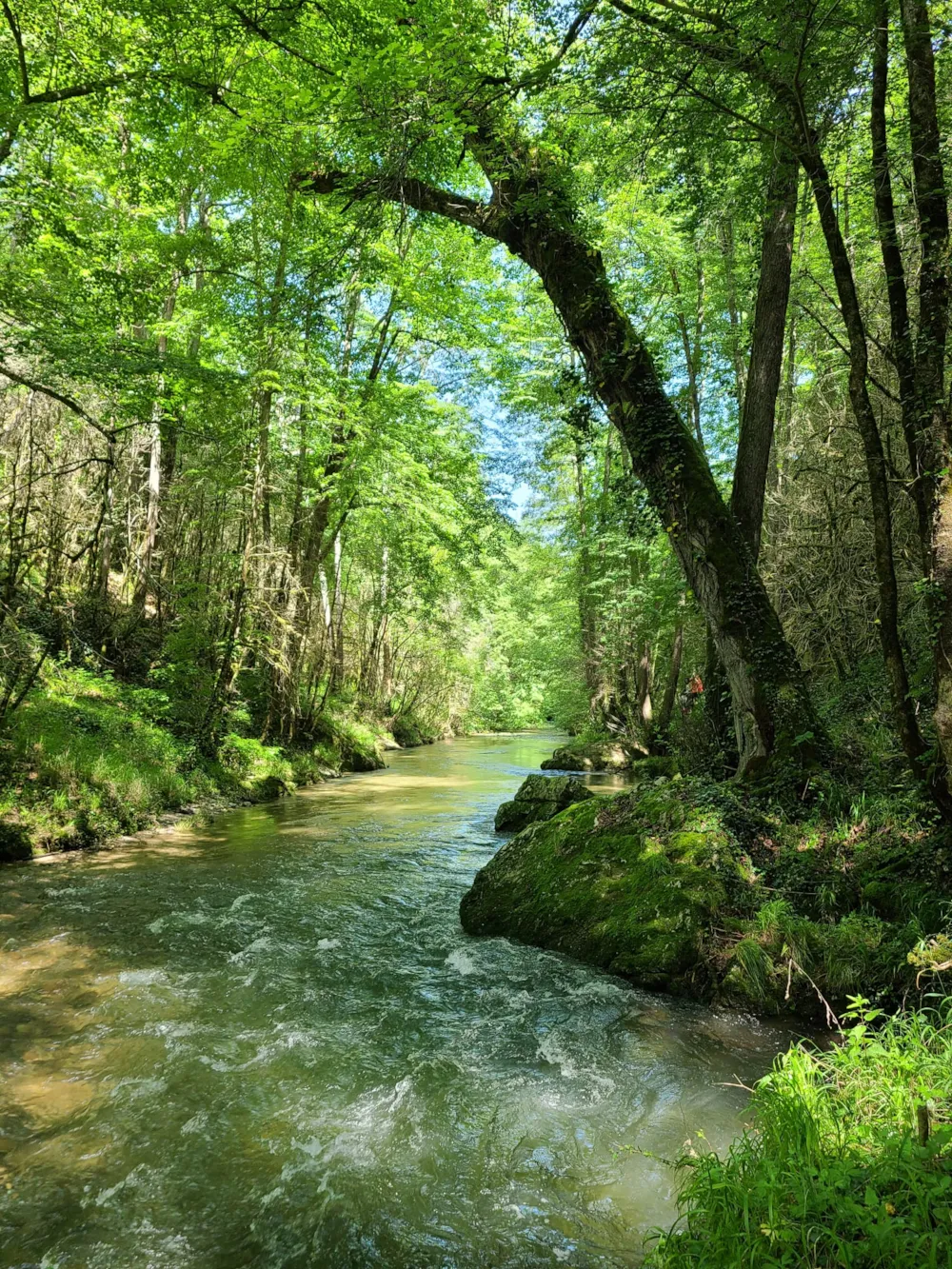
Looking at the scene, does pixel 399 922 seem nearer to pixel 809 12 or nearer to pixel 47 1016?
pixel 47 1016

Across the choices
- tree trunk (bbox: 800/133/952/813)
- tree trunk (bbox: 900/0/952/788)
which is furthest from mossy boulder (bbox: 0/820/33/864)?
tree trunk (bbox: 900/0/952/788)

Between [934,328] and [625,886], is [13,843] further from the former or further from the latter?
[934,328]

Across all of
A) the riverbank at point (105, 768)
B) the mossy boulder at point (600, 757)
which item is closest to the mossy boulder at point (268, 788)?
the riverbank at point (105, 768)

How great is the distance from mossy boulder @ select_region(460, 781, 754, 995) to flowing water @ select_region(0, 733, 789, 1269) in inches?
10.6

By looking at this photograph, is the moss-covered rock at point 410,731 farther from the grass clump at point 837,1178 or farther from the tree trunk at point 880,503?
the grass clump at point 837,1178

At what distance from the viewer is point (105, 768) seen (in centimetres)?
877

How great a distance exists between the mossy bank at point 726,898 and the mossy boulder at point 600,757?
483 inches

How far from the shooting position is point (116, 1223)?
258 cm

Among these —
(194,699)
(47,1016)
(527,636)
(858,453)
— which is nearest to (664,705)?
(858,453)

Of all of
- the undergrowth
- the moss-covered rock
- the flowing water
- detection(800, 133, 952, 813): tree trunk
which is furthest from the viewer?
the moss-covered rock

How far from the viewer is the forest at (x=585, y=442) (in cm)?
421

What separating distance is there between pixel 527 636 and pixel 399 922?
112 ft

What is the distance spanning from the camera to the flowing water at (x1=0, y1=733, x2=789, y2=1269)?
8.54ft

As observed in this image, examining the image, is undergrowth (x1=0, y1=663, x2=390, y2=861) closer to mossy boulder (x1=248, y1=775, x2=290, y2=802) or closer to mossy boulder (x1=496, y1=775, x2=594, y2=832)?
mossy boulder (x1=248, y1=775, x2=290, y2=802)
